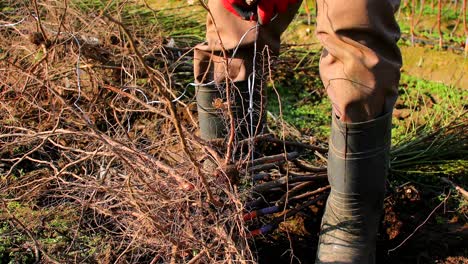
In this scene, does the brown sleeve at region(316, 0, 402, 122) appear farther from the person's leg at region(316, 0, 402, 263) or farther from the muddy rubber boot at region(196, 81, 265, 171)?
the muddy rubber boot at region(196, 81, 265, 171)

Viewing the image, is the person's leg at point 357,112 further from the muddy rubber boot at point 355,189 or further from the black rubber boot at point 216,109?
the black rubber boot at point 216,109

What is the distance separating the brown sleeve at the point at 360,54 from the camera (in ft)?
6.06

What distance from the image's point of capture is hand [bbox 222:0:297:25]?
86.5 inches

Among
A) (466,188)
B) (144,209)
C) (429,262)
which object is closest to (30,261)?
(144,209)

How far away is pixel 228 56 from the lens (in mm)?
2385

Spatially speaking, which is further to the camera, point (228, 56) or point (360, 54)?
point (228, 56)

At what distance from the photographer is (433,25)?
411 cm

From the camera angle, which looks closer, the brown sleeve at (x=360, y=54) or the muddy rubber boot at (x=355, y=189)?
the brown sleeve at (x=360, y=54)

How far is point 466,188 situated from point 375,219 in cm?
66

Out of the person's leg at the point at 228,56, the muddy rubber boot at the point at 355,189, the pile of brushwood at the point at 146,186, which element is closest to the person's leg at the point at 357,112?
the muddy rubber boot at the point at 355,189

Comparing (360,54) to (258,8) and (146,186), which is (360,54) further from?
(146,186)

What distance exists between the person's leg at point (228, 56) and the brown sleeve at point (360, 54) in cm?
38

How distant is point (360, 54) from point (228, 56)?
63cm

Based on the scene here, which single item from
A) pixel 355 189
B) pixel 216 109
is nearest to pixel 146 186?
pixel 216 109
